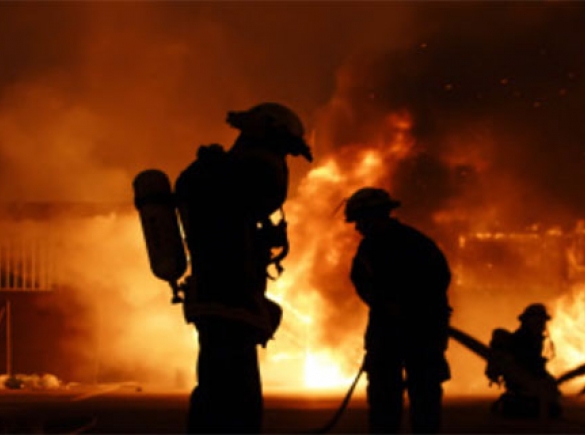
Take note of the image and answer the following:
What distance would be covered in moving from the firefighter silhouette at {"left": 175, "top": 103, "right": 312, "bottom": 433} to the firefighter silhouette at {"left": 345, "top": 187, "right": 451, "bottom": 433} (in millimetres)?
1869

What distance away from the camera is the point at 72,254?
2556 centimetres

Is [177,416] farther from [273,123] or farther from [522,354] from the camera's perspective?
[273,123]

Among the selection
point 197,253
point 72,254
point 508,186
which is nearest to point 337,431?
point 197,253

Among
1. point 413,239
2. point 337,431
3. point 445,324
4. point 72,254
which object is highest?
point 72,254

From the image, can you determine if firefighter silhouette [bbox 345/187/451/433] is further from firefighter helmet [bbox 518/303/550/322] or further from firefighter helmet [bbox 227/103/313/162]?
firefighter helmet [bbox 518/303/550/322]

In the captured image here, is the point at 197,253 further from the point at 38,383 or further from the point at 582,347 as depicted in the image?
the point at 582,347

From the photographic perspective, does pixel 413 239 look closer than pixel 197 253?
No

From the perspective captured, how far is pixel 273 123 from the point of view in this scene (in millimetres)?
6289

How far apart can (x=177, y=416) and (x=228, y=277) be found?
5654 millimetres

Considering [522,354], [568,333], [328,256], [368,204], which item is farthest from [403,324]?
[568,333]

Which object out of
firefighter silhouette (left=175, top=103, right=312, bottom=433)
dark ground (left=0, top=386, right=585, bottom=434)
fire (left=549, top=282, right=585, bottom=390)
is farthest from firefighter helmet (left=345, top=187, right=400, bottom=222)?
fire (left=549, top=282, right=585, bottom=390)

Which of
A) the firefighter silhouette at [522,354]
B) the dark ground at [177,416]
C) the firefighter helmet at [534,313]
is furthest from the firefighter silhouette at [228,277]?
the firefighter helmet at [534,313]

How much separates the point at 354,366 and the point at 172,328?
4.86 meters

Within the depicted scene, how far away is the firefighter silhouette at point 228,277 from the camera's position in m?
5.93
